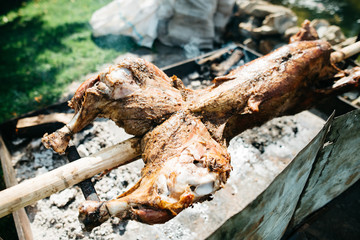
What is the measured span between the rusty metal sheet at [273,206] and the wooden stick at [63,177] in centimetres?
142

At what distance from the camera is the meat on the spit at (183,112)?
6.90ft

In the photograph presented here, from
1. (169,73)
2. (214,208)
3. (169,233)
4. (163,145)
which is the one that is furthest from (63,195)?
(169,73)

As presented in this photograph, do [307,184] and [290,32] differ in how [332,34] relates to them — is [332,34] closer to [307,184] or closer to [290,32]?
[290,32]

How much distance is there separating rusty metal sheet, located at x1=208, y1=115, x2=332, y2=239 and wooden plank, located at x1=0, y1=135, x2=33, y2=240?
245 centimetres

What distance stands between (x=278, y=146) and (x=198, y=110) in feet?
6.56

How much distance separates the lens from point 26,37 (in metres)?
7.05

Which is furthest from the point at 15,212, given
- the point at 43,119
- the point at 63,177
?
the point at 43,119

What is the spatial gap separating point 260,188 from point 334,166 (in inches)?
41.6

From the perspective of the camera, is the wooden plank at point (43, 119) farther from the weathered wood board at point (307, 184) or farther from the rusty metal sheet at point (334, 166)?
the rusty metal sheet at point (334, 166)

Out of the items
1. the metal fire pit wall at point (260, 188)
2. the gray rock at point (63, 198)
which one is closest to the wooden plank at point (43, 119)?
the metal fire pit wall at point (260, 188)

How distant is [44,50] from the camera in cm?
662

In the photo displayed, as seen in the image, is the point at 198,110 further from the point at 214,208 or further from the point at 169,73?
the point at 169,73

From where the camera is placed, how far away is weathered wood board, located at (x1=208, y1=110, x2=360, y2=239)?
1.63 meters

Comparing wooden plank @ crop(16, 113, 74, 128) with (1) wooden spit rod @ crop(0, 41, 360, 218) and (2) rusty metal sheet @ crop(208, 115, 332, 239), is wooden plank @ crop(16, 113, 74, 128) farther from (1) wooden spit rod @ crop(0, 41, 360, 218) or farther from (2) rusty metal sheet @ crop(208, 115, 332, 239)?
(2) rusty metal sheet @ crop(208, 115, 332, 239)
